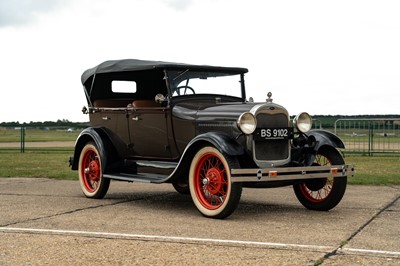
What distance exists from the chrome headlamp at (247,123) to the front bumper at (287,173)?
1.73 ft

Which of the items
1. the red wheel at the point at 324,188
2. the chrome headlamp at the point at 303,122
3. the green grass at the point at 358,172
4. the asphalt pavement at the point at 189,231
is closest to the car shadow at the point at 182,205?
the asphalt pavement at the point at 189,231

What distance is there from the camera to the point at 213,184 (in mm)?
6996

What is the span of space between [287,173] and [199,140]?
1.11m

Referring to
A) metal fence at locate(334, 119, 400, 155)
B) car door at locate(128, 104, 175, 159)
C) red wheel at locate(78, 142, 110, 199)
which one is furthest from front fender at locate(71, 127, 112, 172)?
metal fence at locate(334, 119, 400, 155)

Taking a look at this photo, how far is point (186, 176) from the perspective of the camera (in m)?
7.70

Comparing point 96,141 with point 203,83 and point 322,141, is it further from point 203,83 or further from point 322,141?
point 322,141

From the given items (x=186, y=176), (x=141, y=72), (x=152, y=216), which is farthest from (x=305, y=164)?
(x=141, y=72)

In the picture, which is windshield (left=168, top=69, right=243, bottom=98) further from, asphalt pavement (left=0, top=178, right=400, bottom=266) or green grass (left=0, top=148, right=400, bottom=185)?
green grass (left=0, top=148, right=400, bottom=185)

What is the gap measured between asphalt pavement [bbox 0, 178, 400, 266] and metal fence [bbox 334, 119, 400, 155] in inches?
389

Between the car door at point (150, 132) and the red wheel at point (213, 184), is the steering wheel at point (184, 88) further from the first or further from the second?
the red wheel at point (213, 184)

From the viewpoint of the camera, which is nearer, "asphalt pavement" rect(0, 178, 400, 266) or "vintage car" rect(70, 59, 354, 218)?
"asphalt pavement" rect(0, 178, 400, 266)

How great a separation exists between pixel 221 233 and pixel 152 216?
1437 mm

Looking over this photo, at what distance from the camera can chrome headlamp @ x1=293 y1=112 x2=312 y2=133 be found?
24.8ft

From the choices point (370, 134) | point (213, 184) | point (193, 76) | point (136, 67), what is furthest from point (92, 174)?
point (370, 134)
